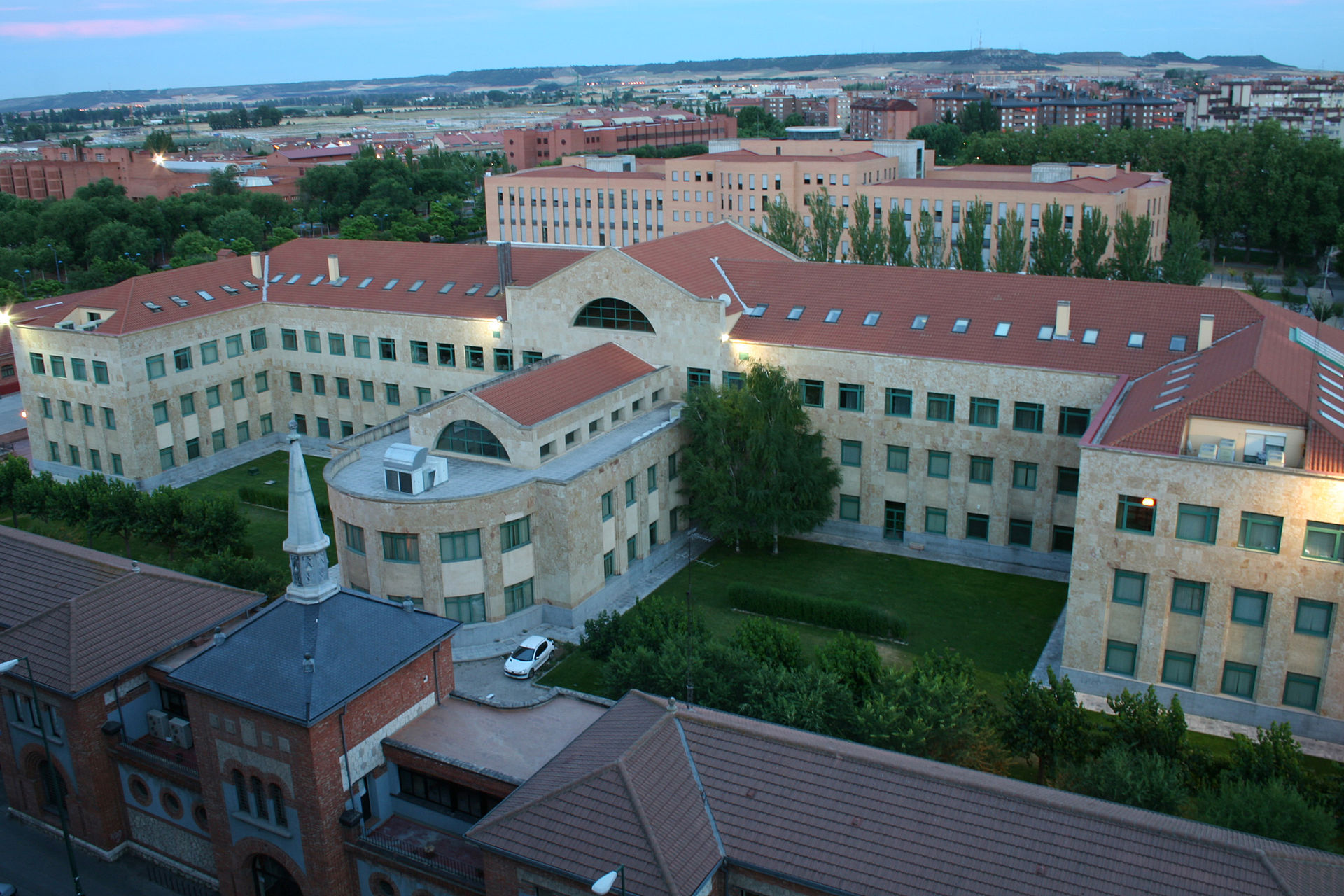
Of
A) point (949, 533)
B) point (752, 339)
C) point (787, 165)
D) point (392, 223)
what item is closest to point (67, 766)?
point (752, 339)

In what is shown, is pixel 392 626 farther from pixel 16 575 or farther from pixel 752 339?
pixel 752 339

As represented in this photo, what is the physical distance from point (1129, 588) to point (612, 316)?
29170 mm

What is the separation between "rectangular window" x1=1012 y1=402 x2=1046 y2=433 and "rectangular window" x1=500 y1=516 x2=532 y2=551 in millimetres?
22657

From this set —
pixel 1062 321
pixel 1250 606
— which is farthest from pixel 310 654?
pixel 1062 321

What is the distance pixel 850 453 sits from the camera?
5272 centimetres

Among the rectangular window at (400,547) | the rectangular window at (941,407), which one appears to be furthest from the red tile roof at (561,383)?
the rectangular window at (941,407)

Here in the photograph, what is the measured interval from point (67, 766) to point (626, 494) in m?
24.3

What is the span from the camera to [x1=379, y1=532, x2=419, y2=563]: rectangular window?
→ 4288 cm

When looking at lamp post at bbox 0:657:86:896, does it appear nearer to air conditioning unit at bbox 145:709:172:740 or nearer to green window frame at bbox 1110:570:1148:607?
air conditioning unit at bbox 145:709:172:740

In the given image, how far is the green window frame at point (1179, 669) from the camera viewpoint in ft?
125

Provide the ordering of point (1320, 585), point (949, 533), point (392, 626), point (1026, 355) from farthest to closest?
1. point (949, 533)
2. point (1026, 355)
3. point (1320, 585)
4. point (392, 626)

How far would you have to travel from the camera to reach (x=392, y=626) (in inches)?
1179

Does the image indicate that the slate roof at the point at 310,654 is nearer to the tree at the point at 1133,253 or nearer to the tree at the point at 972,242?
the tree at the point at 1133,253

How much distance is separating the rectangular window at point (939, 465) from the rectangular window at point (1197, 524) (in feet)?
47.1
